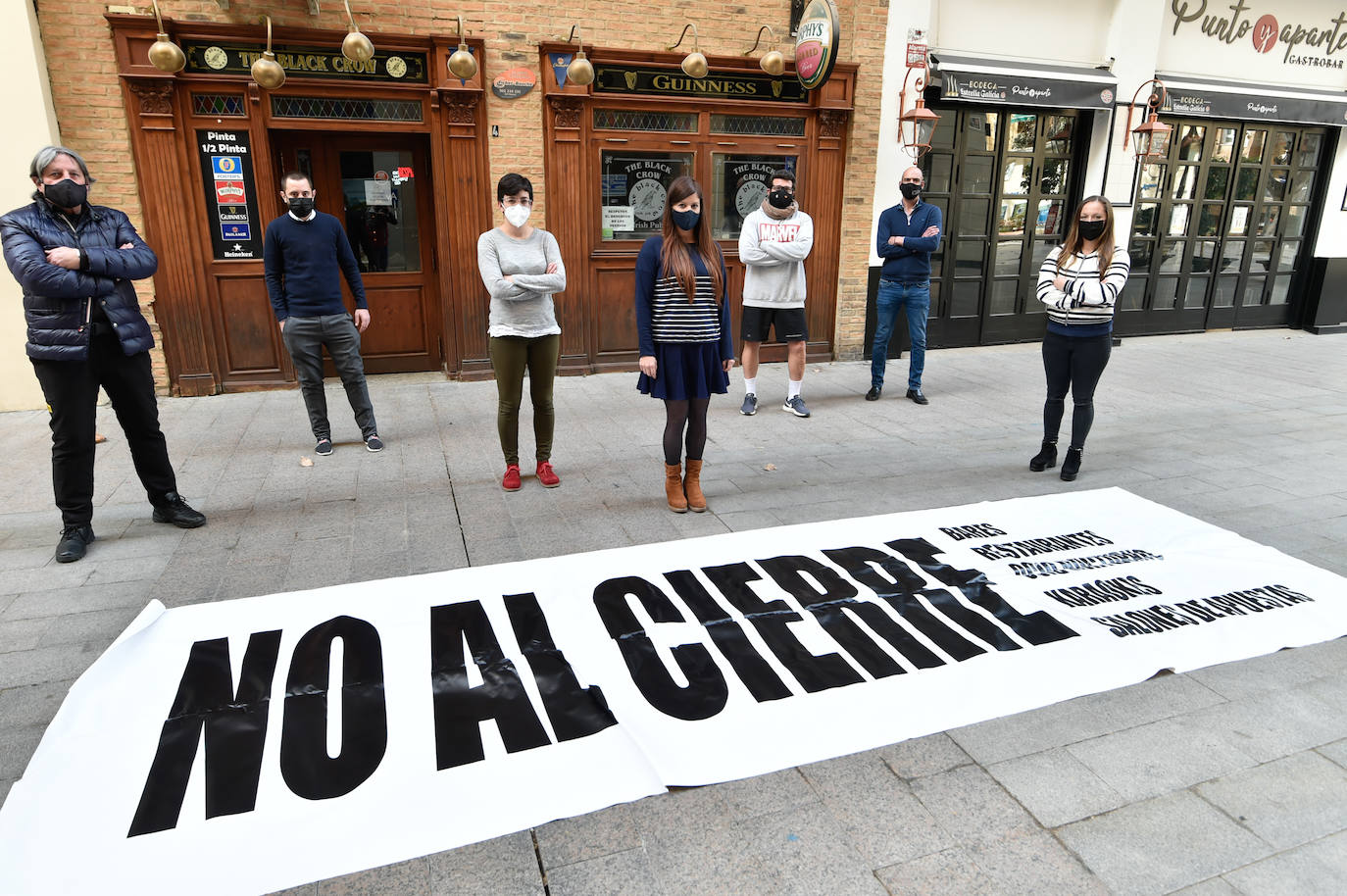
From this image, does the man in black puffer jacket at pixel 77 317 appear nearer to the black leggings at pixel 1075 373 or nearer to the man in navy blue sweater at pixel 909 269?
the black leggings at pixel 1075 373

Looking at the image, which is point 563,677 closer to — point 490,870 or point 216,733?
point 490,870

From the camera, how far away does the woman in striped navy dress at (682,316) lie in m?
4.95

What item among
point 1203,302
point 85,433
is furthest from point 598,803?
point 1203,302

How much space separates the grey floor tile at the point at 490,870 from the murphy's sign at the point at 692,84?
7.89 meters

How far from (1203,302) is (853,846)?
532 inches

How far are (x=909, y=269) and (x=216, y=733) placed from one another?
23.6ft

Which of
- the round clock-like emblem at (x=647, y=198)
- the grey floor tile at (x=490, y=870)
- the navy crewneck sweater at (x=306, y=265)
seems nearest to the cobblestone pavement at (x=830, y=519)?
the grey floor tile at (x=490, y=870)

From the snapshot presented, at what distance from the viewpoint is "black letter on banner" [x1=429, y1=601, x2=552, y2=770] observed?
2.97 meters

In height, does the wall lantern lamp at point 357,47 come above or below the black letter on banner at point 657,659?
above

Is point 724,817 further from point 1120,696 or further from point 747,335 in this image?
point 747,335

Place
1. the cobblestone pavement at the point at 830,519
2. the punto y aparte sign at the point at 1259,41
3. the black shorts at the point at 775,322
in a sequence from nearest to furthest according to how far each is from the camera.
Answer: the cobblestone pavement at the point at 830,519
the black shorts at the point at 775,322
the punto y aparte sign at the point at 1259,41

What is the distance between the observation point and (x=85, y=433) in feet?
15.1

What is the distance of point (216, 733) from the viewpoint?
3.01m

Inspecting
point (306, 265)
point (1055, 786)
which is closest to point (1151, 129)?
point (306, 265)
